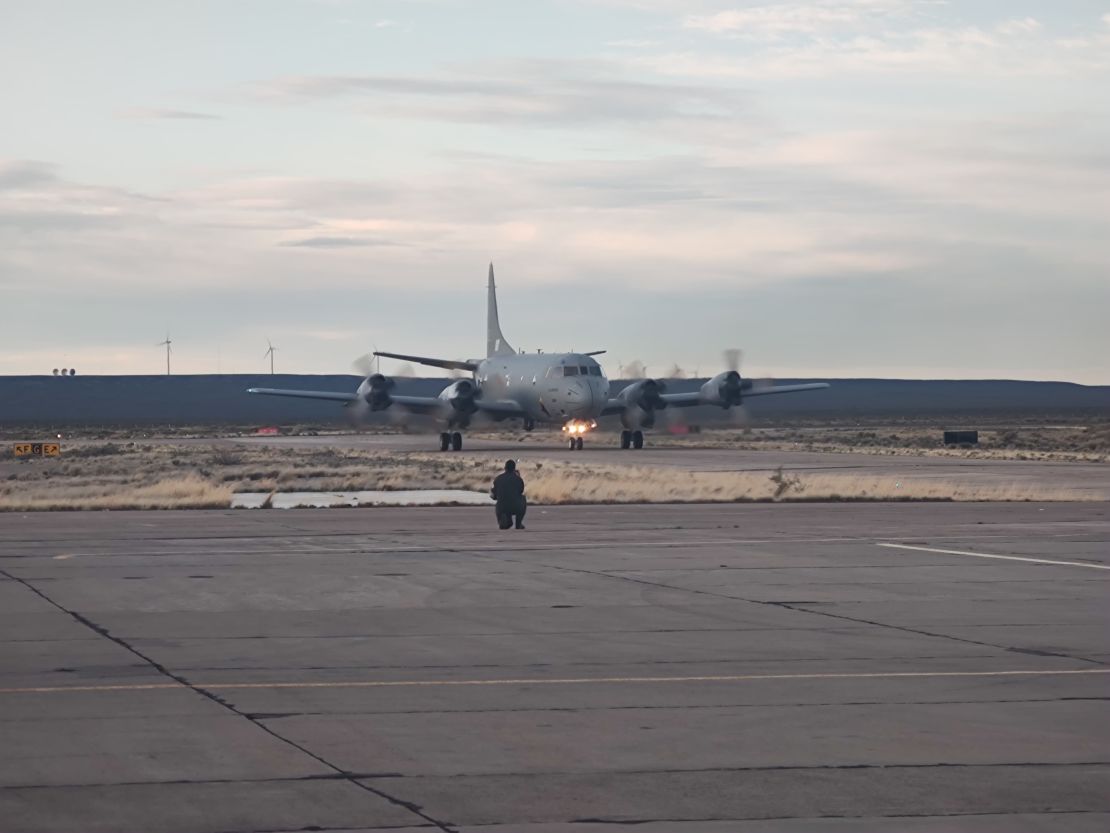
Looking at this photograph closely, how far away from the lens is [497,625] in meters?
16.6

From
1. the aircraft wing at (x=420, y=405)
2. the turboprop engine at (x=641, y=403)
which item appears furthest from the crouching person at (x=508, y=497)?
the turboprop engine at (x=641, y=403)

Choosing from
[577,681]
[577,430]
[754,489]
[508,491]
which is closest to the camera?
[577,681]

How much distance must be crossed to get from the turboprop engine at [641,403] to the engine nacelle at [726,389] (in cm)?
218

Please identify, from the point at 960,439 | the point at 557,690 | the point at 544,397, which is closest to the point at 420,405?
the point at 544,397

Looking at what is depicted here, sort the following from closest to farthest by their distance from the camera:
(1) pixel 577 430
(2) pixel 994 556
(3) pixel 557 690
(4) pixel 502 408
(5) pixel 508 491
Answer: (3) pixel 557 690
(2) pixel 994 556
(5) pixel 508 491
(4) pixel 502 408
(1) pixel 577 430

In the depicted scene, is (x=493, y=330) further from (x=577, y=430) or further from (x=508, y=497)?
(x=508, y=497)

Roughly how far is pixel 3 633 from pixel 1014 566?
1330 centimetres

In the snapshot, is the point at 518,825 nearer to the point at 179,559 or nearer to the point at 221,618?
the point at 221,618

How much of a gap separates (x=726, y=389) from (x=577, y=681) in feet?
202

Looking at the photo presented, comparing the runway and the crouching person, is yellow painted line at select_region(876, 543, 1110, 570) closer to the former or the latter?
the crouching person

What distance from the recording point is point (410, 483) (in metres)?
48.0

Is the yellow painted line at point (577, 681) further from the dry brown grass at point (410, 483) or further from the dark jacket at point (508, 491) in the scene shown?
the dry brown grass at point (410, 483)

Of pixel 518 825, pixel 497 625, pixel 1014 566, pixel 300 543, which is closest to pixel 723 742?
pixel 518 825

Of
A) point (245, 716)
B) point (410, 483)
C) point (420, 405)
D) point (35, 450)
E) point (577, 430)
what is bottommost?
point (245, 716)
